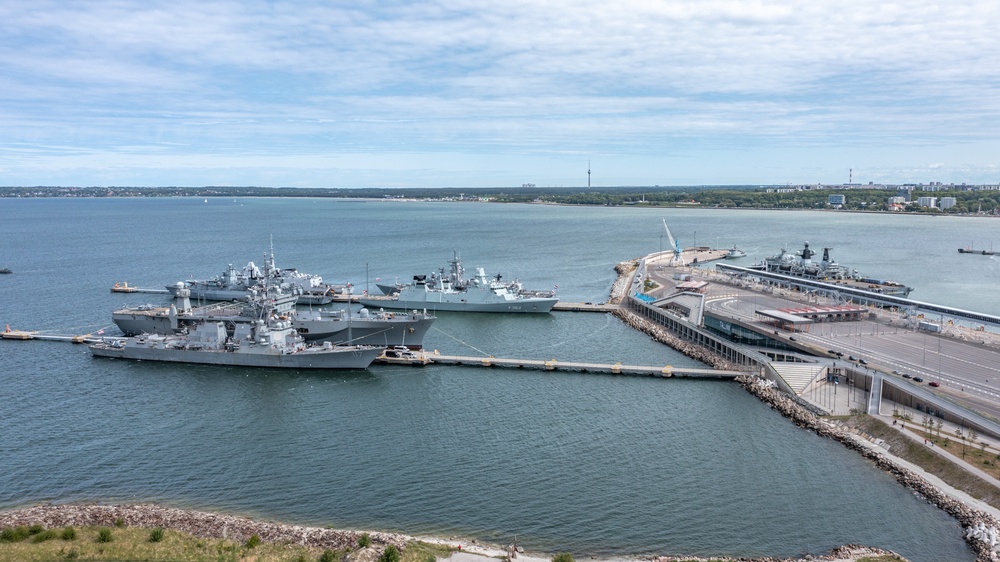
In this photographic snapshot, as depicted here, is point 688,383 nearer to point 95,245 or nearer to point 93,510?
point 93,510

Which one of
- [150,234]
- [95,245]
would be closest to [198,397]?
[95,245]

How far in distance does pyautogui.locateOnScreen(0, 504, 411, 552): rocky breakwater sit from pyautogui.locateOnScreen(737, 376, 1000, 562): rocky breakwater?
19821 millimetres

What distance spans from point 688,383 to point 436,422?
670 inches

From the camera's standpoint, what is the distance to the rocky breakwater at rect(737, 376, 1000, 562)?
22953 mm

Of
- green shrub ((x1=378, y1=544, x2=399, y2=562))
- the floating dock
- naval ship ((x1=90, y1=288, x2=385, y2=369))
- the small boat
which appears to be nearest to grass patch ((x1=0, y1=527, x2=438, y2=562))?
green shrub ((x1=378, y1=544, x2=399, y2=562))

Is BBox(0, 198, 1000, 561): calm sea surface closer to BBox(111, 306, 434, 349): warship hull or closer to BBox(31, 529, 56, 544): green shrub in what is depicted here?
BBox(111, 306, 434, 349): warship hull

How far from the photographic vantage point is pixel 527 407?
38.6 metres

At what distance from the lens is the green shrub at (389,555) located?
68.2 ft

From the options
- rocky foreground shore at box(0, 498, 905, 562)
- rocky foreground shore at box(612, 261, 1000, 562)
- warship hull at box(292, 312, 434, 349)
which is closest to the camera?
rocky foreground shore at box(0, 498, 905, 562)

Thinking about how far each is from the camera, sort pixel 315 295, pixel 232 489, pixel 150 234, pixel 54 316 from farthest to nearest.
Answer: pixel 150 234 < pixel 315 295 < pixel 54 316 < pixel 232 489

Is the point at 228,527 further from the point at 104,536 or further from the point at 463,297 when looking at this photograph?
the point at 463,297

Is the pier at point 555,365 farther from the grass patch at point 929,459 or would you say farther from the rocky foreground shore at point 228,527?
the rocky foreground shore at point 228,527

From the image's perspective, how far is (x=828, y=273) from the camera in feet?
259

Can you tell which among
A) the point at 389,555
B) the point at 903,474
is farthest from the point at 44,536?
the point at 903,474
